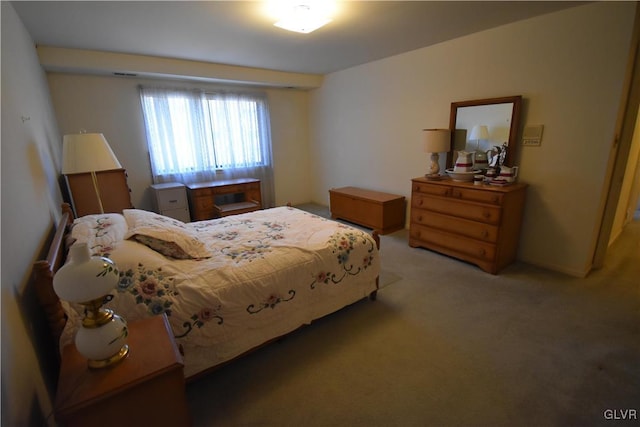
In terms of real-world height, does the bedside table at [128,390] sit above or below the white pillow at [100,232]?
below

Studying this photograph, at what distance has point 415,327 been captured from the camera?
7.08ft

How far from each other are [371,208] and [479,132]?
1.61 m

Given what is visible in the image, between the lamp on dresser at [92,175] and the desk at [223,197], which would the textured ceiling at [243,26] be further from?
the desk at [223,197]

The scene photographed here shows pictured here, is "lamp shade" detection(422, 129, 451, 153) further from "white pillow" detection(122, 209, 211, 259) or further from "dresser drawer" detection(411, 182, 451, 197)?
"white pillow" detection(122, 209, 211, 259)

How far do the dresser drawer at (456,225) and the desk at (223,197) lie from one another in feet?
8.50

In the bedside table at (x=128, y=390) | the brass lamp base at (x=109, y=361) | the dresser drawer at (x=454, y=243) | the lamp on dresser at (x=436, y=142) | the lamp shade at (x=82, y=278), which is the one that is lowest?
the dresser drawer at (x=454, y=243)

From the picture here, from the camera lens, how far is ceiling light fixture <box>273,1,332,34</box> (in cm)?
230

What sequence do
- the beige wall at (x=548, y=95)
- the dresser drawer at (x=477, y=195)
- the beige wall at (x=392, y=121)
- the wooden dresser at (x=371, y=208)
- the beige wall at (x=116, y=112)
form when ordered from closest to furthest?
the beige wall at (x=392, y=121) < the beige wall at (x=548, y=95) < the dresser drawer at (x=477, y=195) < the beige wall at (x=116, y=112) < the wooden dresser at (x=371, y=208)

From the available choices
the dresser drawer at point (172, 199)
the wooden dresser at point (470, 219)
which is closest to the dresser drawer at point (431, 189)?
the wooden dresser at point (470, 219)

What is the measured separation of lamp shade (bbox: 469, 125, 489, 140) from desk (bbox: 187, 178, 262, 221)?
318 centimetres

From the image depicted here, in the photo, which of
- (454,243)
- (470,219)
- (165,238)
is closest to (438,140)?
(470,219)

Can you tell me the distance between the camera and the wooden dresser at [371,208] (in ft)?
13.2

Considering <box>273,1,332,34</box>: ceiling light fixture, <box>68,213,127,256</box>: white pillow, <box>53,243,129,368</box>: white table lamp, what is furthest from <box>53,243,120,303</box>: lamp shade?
<box>273,1,332,34</box>: ceiling light fixture

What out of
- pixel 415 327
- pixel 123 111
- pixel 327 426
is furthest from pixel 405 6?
pixel 123 111
